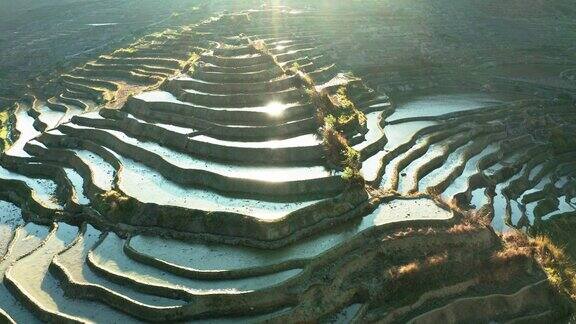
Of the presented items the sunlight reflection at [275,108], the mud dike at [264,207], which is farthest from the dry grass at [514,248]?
the sunlight reflection at [275,108]

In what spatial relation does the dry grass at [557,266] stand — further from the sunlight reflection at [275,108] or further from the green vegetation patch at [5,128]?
the green vegetation patch at [5,128]

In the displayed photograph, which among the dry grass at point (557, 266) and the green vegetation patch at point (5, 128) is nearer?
the dry grass at point (557, 266)

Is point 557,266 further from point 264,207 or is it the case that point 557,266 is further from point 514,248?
point 264,207

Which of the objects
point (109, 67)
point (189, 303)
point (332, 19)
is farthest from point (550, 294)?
point (332, 19)

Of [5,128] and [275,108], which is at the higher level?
[275,108]

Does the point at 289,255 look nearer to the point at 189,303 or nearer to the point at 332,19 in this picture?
the point at 189,303

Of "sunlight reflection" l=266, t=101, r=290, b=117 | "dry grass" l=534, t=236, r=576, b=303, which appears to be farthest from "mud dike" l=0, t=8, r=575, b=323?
"dry grass" l=534, t=236, r=576, b=303

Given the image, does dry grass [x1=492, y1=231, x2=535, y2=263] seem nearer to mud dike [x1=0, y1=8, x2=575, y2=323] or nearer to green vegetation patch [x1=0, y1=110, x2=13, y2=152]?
mud dike [x1=0, y1=8, x2=575, y2=323]

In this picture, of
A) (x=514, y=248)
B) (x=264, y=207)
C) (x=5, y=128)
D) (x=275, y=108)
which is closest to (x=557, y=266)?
(x=514, y=248)
